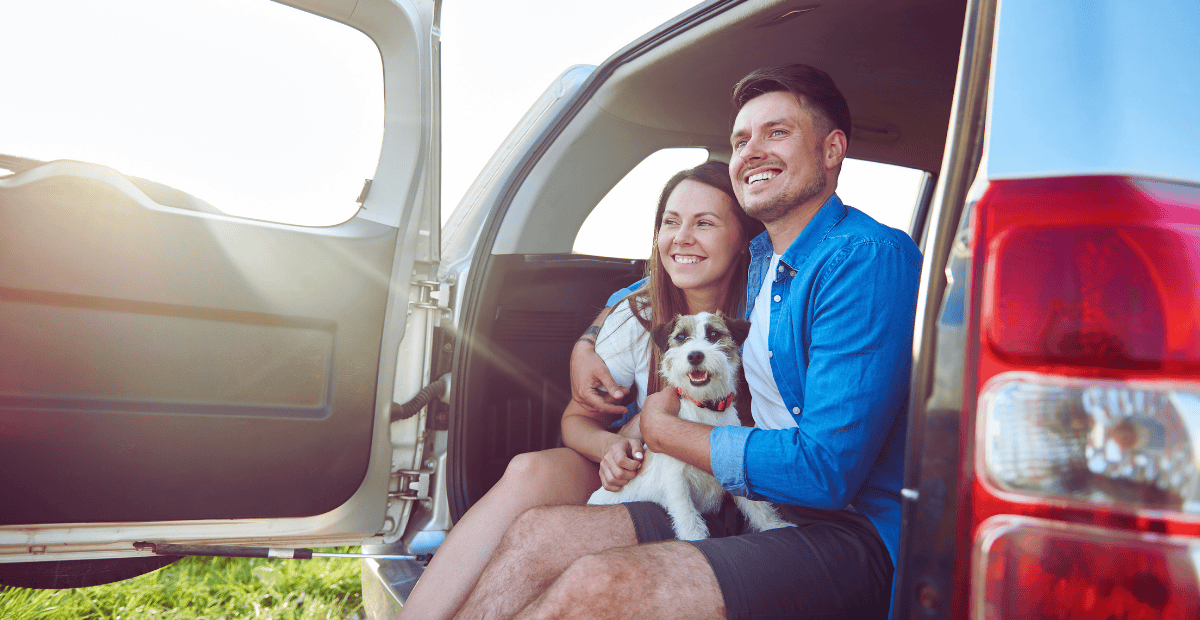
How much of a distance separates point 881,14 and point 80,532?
3.01 meters

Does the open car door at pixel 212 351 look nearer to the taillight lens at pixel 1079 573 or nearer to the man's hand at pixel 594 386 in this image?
the man's hand at pixel 594 386

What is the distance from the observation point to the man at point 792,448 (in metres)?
1.50

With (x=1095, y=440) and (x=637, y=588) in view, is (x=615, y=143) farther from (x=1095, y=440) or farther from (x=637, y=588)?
(x=1095, y=440)

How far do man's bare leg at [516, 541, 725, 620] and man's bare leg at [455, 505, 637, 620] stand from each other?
13.2 inches

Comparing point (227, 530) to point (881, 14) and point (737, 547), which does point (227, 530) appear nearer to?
point (737, 547)

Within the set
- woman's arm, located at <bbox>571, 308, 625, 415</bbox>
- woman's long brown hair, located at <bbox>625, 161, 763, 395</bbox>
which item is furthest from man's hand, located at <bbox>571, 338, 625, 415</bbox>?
woman's long brown hair, located at <bbox>625, 161, 763, 395</bbox>

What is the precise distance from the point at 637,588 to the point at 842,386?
2.25 feet

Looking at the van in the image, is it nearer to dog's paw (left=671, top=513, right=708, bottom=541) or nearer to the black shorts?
the black shorts

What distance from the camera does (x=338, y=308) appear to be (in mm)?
2221

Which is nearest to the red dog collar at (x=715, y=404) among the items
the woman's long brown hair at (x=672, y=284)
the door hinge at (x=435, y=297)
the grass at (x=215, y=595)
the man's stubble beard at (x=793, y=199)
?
the woman's long brown hair at (x=672, y=284)

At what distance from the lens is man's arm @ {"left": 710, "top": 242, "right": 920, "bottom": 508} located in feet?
5.01

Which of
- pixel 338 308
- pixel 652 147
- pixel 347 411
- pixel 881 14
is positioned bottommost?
pixel 347 411

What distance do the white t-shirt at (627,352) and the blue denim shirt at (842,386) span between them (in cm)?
91

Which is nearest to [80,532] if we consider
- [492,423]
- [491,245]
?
[492,423]
